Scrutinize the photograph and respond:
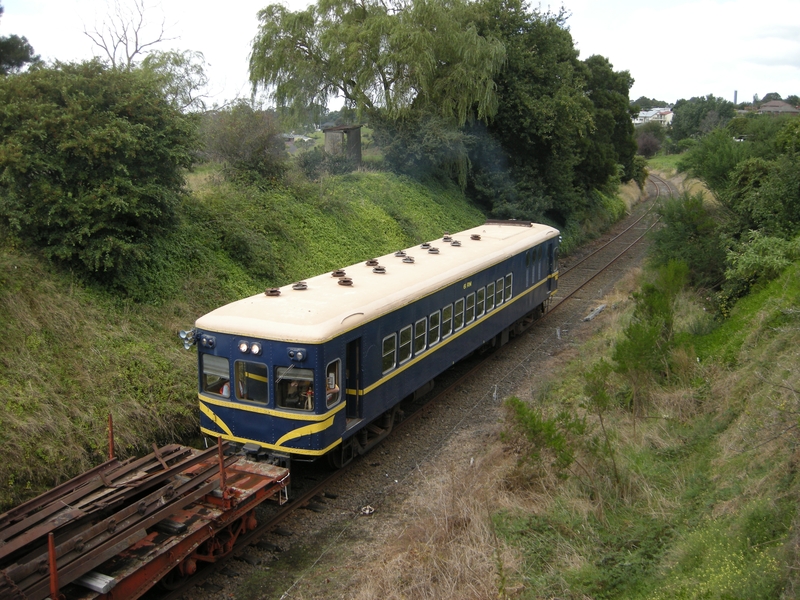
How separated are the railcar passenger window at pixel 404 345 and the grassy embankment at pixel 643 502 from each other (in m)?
2.18

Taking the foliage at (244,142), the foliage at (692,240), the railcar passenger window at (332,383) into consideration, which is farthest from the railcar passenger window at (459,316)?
the foliage at (244,142)

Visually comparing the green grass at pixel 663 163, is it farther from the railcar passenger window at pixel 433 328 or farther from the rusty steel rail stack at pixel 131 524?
the rusty steel rail stack at pixel 131 524

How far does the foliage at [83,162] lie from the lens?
12.2 m

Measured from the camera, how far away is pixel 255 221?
60.1 feet

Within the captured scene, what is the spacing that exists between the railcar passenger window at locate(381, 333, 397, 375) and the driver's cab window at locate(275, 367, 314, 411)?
6.25 feet

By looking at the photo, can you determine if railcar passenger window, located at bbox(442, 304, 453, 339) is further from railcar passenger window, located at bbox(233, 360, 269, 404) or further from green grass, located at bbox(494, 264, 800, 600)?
railcar passenger window, located at bbox(233, 360, 269, 404)

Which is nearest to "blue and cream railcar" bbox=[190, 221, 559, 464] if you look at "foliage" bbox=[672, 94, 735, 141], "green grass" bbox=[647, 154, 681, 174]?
"green grass" bbox=[647, 154, 681, 174]

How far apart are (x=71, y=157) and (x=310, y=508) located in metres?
8.17

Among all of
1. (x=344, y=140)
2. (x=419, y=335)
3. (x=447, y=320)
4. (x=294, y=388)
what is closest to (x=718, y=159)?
(x=447, y=320)

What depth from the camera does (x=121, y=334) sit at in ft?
40.3

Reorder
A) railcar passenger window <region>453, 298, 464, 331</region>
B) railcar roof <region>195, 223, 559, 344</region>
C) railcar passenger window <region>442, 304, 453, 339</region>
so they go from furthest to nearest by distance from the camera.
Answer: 1. railcar passenger window <region>453, 298, 464, 331</region>
2. railcar passenger window <region>442, 304, 453, 339</region>
3. railcar roof <region>195, 223, 559, 344</region>

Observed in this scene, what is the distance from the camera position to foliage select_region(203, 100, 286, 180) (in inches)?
804

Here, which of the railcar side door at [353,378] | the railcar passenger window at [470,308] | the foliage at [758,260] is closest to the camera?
the railcar side door at [353,378]

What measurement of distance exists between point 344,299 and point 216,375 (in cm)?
233
